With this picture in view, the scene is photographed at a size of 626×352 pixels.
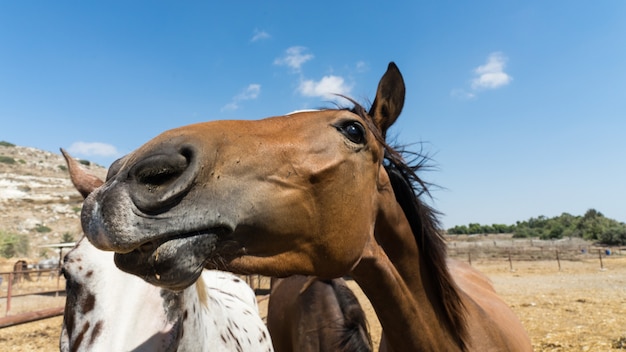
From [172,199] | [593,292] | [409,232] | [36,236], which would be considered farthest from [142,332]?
[36,236]

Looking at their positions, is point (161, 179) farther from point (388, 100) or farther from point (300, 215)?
point (388, 100)

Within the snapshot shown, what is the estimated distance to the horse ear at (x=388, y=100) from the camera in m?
2.10

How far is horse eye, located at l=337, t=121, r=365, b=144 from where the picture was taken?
184 cm

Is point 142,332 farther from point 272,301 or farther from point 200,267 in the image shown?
point 272,301

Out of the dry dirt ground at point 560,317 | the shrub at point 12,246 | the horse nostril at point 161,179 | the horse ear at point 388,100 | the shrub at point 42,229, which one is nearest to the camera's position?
the horse nostril at point 161,179

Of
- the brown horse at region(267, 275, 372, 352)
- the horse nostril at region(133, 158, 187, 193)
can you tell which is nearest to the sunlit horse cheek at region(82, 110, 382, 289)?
the horse nostril at region(133, 158, 187, 193)

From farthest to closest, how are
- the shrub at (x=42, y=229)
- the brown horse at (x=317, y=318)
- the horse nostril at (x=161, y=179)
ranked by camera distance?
the shrub at (x=42, y=229) < the brown horse at (x=317, y=318) < the horse nostril at (x=161, y=179)

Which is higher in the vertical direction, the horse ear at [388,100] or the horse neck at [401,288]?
the horse ear at [388,100]

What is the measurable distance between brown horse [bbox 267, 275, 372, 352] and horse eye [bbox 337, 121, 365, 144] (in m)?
1.19

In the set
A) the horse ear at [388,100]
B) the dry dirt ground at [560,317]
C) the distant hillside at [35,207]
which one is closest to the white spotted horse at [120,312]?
the horse ear at [388,100]

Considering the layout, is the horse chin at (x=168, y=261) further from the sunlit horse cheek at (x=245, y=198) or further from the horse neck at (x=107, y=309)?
the horse neck at (x=107, y=309)

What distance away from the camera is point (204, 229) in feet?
4.19

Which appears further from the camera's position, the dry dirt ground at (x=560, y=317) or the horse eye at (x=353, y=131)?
the dry dirt ground at (x=560, y=317)

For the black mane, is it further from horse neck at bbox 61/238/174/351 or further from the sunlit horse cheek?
horse neck at bbox 61/238/174/351
